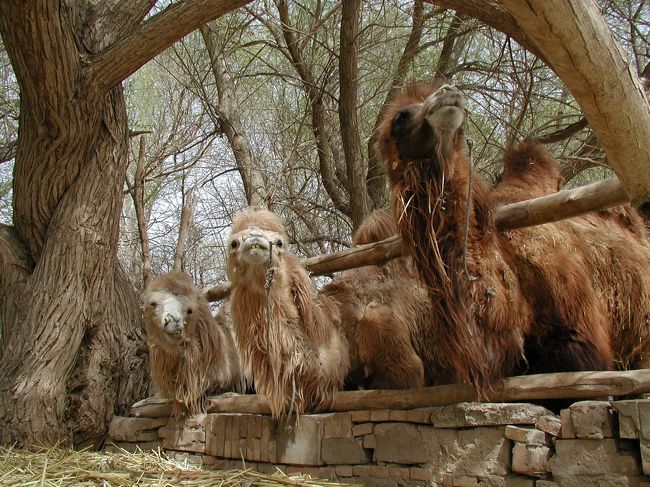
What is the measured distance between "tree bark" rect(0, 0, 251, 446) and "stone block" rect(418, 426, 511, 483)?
317cm

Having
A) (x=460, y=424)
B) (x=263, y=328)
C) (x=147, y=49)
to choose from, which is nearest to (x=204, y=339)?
(x=263, y=328)

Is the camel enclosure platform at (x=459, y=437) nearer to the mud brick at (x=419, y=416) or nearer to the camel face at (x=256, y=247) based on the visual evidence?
the mud brick at (x=419, y=416)

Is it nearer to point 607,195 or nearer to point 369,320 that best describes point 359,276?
point 369,320

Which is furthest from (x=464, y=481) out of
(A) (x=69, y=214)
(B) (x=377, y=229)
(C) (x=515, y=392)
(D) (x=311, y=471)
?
(A) (x=69, y=214)

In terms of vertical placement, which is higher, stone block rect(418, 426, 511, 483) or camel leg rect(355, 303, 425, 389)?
camel leg rect(355, 303, 425, 389)

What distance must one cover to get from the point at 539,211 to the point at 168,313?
2931 millimetres

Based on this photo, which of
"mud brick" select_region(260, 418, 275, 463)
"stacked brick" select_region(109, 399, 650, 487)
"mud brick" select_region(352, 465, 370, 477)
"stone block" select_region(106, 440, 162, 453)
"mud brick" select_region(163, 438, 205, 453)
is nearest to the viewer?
"stacked brick" select_region(109, 399, 650, 487)

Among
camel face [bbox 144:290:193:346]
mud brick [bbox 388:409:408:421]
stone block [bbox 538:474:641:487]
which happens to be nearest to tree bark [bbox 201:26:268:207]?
camel face [bbox 144:290:193:346]

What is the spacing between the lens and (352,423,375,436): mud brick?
384cm

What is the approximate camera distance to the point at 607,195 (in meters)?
2.98

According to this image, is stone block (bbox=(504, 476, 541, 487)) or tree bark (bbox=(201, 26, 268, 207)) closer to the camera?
stone block (bbox=(504, 476, 541, 487))

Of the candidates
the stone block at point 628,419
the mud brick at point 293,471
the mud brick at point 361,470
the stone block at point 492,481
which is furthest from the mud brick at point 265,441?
the stone block at point 628,419

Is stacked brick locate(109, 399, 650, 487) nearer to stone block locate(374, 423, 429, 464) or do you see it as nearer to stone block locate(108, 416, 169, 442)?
stone block locate(374, 423, 429, 464)

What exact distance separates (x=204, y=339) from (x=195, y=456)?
923 mm
